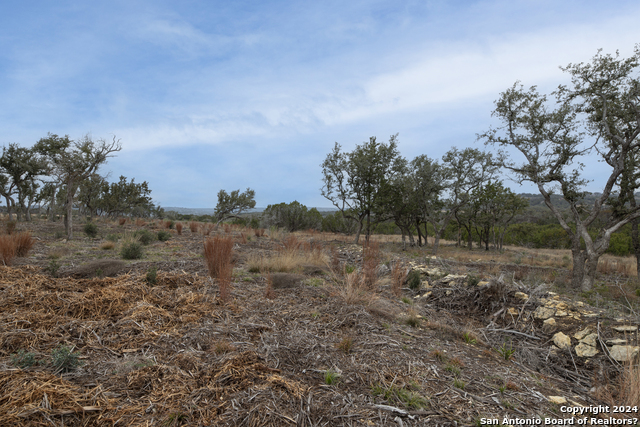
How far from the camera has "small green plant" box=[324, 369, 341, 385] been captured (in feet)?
8.79

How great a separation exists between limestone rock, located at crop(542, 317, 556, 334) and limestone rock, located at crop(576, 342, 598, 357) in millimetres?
514

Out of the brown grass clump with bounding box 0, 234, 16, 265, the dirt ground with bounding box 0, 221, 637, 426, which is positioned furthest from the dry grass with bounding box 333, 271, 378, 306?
the brown grass clump with bounding box 0, 234, 16, 265

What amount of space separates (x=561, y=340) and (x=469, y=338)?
1430mm

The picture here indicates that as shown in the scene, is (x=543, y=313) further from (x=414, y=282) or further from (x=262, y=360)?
(x=262, y=360)

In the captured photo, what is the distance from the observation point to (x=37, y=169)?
70.3ft

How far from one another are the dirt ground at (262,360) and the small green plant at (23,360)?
1 cm

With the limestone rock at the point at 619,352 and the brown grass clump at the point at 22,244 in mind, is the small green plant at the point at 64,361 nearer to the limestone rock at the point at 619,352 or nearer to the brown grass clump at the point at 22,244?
the limestone rock at the point at 619,352

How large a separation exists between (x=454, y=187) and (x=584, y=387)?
17449 millimetres

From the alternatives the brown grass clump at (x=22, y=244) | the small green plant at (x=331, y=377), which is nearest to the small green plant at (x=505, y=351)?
the small green plant at (x=331, y=377)

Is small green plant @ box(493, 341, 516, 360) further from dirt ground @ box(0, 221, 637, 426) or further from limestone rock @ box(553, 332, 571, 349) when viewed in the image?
limestone rock @ box(553, 332, 571, 349)

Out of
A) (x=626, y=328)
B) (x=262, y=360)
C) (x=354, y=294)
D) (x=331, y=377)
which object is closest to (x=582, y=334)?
(x=626, y=328)

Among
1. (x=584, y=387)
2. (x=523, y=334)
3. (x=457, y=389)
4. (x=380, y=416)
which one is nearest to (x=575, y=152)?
(x=523, y=334)

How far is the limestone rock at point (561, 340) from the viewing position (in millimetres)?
4270

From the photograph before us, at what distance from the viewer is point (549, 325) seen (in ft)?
15.7
